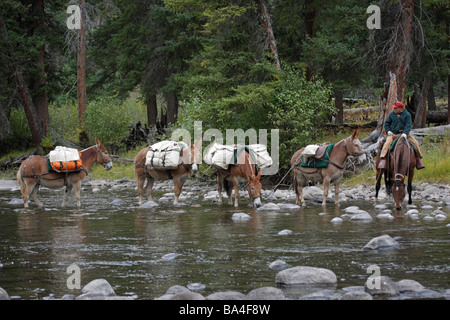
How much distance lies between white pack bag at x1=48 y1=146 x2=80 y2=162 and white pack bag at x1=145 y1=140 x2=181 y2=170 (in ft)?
7.45

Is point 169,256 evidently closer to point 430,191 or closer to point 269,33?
point 430,191

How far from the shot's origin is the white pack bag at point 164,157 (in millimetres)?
17672

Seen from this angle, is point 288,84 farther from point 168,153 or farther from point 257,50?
point 168,153

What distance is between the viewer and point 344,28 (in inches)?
1010

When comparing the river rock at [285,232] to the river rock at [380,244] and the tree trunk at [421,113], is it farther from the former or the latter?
the tree trunk at [421,113]

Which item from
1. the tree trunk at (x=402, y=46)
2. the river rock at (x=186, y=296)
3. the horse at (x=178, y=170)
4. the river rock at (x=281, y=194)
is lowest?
the river rock at (x=281, y=194)

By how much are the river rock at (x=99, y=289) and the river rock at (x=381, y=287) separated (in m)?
2.98

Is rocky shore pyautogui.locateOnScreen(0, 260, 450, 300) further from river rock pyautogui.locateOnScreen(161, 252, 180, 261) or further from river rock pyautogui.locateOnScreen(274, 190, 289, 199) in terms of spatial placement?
river rock pyautogui.locateOnScreen(274, 190, 289, 199)

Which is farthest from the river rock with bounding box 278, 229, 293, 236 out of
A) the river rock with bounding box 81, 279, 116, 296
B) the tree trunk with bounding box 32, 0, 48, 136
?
the tree trunk with bounding box 32, 0, 48, 136

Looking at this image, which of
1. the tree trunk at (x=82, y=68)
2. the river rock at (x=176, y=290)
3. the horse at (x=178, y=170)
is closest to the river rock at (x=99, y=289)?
the river rock at (x=176, y=290)

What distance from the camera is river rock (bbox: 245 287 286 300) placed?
21.2ft

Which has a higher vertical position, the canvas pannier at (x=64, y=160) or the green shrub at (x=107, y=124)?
the green shrub at (x=107, y=124)

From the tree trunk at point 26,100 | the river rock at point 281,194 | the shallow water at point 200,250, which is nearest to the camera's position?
the shallow water at point 200,250

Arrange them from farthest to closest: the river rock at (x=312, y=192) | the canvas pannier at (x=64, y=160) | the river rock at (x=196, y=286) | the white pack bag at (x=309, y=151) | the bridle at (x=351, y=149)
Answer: the river rock at (x=312, y=192)
the canvas pannier at (x=64, y=160)
the white pack bag at (x=309, y=151)
the bridle at (x=351, y=149)
the river rock at (x=196, y=286)
